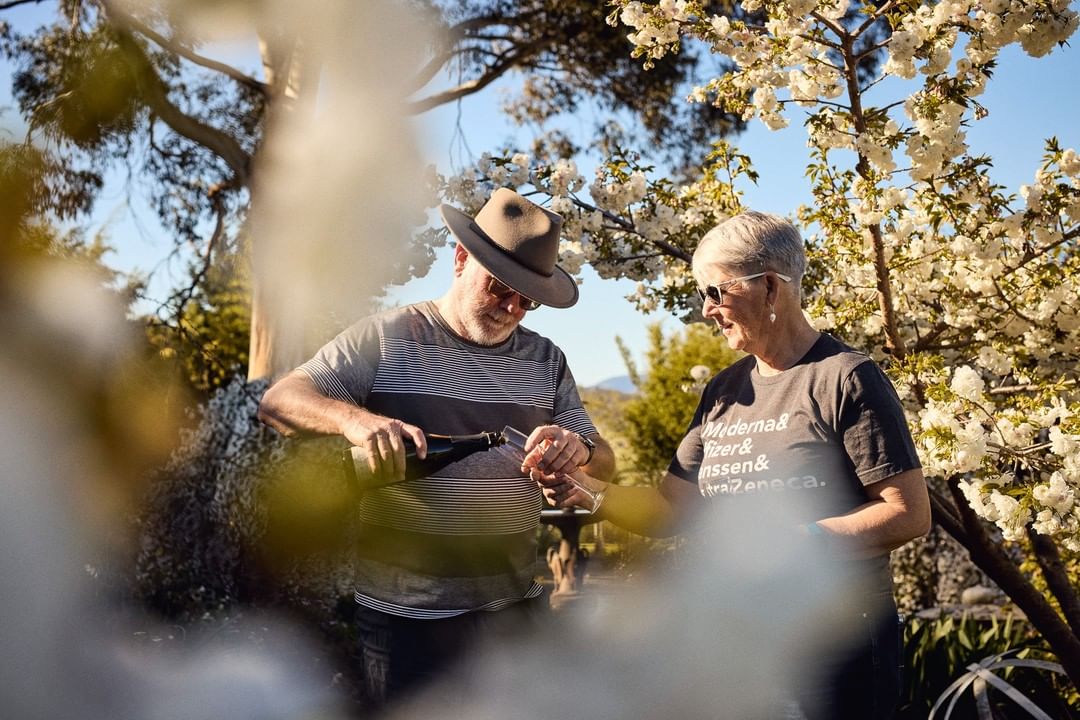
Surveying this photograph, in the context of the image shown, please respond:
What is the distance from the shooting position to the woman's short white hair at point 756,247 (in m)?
1.91

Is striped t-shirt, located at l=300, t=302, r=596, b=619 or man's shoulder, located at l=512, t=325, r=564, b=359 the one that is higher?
man's shoulder, located at l=512, t=325, r=564, b=359

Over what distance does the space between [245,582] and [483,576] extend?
13.1 feet

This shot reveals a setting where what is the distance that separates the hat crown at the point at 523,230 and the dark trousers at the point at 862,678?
3.20ft

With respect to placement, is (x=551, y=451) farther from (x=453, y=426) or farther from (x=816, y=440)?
(x=816, y=440)

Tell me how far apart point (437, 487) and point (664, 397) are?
1081cm

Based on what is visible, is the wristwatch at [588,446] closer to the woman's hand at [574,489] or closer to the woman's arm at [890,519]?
the woman's hand at [574,489]

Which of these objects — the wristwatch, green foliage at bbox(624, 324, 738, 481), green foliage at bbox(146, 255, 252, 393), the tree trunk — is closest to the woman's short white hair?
the wristwatch

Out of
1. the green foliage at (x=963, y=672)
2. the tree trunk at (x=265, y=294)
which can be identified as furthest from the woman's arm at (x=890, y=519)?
the tree trunk at (x=265, y=294)

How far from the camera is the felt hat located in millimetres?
2016

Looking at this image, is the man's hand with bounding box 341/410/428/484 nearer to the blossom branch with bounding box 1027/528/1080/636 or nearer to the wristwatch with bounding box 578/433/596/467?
the wristwatch with bounding box 578/433/596/467

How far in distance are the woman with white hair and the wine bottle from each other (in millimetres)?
170

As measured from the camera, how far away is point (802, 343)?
194 cm

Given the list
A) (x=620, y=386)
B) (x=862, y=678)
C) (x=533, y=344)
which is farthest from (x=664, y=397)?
(x=862, y=678)

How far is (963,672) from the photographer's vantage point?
3633mm
